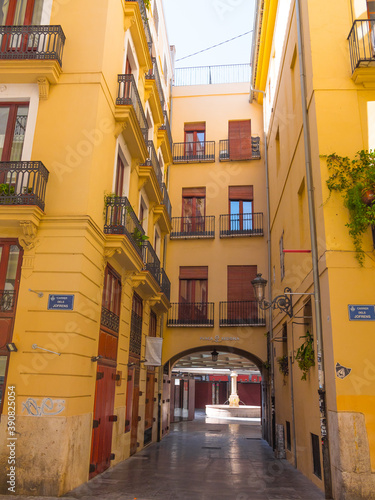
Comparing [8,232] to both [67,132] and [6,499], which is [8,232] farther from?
[6,499]

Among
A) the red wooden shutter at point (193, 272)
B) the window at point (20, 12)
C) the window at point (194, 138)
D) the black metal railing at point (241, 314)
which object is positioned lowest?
the black metal railing at point (241, 314)

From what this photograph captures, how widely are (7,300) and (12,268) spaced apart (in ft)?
2.22

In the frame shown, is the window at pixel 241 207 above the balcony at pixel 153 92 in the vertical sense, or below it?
below

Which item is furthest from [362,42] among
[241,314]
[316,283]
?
[241,314]

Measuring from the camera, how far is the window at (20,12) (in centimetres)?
1124

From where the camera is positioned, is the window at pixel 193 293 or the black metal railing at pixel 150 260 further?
the window at pixel 193 293

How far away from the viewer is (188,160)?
867 inches

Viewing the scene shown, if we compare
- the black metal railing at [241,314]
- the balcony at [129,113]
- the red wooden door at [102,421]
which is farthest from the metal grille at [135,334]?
the balcony at [129,113]

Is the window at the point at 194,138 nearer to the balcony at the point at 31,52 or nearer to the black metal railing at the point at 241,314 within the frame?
the black metal railing at the point at 241,314

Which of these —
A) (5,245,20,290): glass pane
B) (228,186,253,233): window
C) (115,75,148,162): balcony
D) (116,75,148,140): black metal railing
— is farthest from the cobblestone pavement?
(228,186,253,233): window

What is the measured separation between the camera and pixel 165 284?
18.4m

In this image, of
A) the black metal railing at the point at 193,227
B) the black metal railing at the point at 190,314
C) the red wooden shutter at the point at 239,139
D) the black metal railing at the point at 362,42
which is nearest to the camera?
the black metal railing at the point at 362,42

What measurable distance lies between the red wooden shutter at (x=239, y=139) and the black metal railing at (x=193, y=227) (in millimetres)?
3400

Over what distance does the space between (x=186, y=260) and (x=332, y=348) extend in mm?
12421
